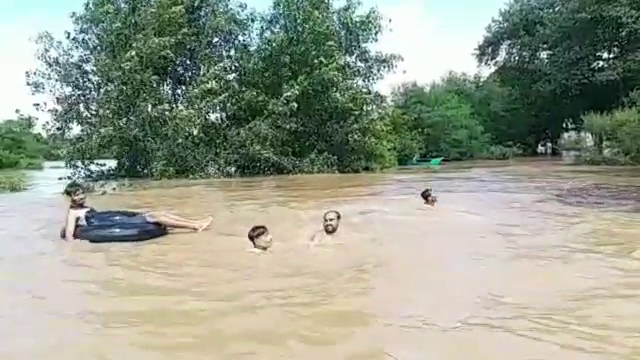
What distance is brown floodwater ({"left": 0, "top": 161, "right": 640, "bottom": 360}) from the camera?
530cm

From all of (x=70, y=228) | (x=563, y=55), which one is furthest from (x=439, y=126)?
(x=70, y=228)

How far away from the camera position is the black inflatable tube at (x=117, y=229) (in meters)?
10.7

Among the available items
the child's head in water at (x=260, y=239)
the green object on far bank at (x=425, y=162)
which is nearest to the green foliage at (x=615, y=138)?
the green object on far bank at (x=425, y=162)

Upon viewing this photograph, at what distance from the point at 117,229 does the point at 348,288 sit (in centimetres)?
469

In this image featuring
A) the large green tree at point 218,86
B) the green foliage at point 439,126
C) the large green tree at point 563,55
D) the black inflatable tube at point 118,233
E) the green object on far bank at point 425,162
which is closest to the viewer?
the black inflatable tube at point 118,233

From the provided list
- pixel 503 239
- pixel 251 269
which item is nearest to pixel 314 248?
pixel 251 269

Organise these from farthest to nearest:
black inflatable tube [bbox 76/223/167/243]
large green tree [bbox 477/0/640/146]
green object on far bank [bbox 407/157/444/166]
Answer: large green tree [bbox 477/0/640/146]
green object on far bank [bbox 407/157/444/166]
black inflatable tube [bbox 76/223/167/243]

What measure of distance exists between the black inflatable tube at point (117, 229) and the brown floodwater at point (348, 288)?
0.21m

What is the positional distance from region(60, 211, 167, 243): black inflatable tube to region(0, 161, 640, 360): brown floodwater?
209 mm

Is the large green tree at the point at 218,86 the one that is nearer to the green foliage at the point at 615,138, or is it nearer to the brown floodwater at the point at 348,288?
the green foliage at the point at 615,138

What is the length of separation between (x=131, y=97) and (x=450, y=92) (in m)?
24.0

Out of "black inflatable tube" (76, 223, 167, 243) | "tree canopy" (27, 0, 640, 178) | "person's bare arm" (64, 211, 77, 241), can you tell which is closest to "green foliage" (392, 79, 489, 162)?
"tree canopy" (27, 0, 640, 178)

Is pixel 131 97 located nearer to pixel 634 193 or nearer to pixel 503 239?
pixel 634 193

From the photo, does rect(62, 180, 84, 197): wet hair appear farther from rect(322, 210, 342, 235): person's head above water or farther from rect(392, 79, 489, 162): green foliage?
rect(392, 79, 489, 162): green foliage
